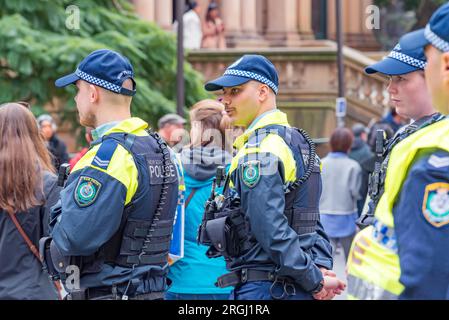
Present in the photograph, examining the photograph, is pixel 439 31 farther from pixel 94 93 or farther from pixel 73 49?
pixel 73 49

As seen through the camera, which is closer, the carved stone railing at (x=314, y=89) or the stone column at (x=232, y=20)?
the carved stone railing at (x=314, y=89)

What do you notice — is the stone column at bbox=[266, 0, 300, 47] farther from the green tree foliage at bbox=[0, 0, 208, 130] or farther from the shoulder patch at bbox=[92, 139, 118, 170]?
the shoulder patch at bbox=[92, 139, 118, 170]

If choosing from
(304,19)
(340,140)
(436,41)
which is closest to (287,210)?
(436,41)

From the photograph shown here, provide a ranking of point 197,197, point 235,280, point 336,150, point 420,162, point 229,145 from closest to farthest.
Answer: point 420,162
point 235,280
point 197,197
point 229,145
point 336,150

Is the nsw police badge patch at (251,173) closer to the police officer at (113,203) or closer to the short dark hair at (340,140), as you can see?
the police officer at (113,203)

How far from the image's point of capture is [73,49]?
16.9 m

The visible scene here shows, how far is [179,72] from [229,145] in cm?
1035

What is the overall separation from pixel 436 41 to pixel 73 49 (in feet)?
45.5

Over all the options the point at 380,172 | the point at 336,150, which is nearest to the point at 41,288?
the point at 380,172

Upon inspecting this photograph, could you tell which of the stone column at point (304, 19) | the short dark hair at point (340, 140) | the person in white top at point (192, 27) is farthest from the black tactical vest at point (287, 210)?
the stone column at point (304, 19)

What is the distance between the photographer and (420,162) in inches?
132

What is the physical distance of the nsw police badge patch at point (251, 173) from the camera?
5281mm

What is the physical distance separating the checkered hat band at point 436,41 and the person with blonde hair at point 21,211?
3.14 metres
